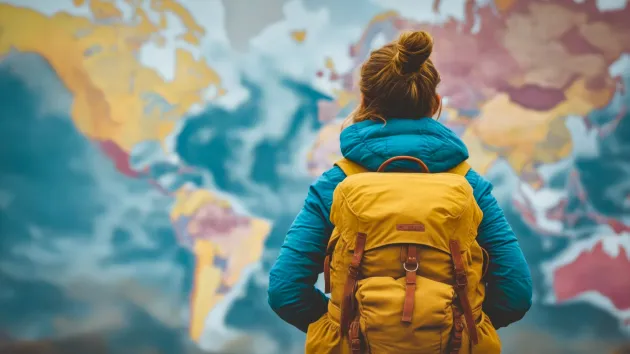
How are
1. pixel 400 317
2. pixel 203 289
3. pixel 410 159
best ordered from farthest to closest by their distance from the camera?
1. pixel 203 289
2. pixel 410 159
3. pixel 400 317

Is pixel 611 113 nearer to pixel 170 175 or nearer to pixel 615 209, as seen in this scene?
pixel 615 209

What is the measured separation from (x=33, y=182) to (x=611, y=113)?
10.6ft

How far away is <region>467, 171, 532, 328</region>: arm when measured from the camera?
157 centimetres

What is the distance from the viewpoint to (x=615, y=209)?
13.8ft

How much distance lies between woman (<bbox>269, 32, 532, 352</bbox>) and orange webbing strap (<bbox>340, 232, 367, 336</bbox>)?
0.15 metres

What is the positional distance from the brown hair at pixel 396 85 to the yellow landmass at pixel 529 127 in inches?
105

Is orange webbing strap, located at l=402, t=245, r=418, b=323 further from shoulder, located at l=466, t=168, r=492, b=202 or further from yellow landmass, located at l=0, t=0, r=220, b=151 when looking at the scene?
yellow landmass, located at l=0, t=0, r=220, b=151

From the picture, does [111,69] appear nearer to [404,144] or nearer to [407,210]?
[404,144]

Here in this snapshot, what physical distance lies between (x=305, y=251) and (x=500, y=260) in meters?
0.40

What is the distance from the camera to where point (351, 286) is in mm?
1439

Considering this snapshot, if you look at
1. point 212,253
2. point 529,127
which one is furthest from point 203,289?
point 529,127

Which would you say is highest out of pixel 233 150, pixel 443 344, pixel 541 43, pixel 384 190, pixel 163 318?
pixel 541 43

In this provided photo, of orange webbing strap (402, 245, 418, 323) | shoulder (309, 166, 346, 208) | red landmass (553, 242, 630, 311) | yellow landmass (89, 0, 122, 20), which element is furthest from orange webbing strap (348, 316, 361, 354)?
yellow landmass (89, 0, 122, 20)

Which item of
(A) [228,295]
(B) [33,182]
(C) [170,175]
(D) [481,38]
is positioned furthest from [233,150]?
(D) [481,38]
